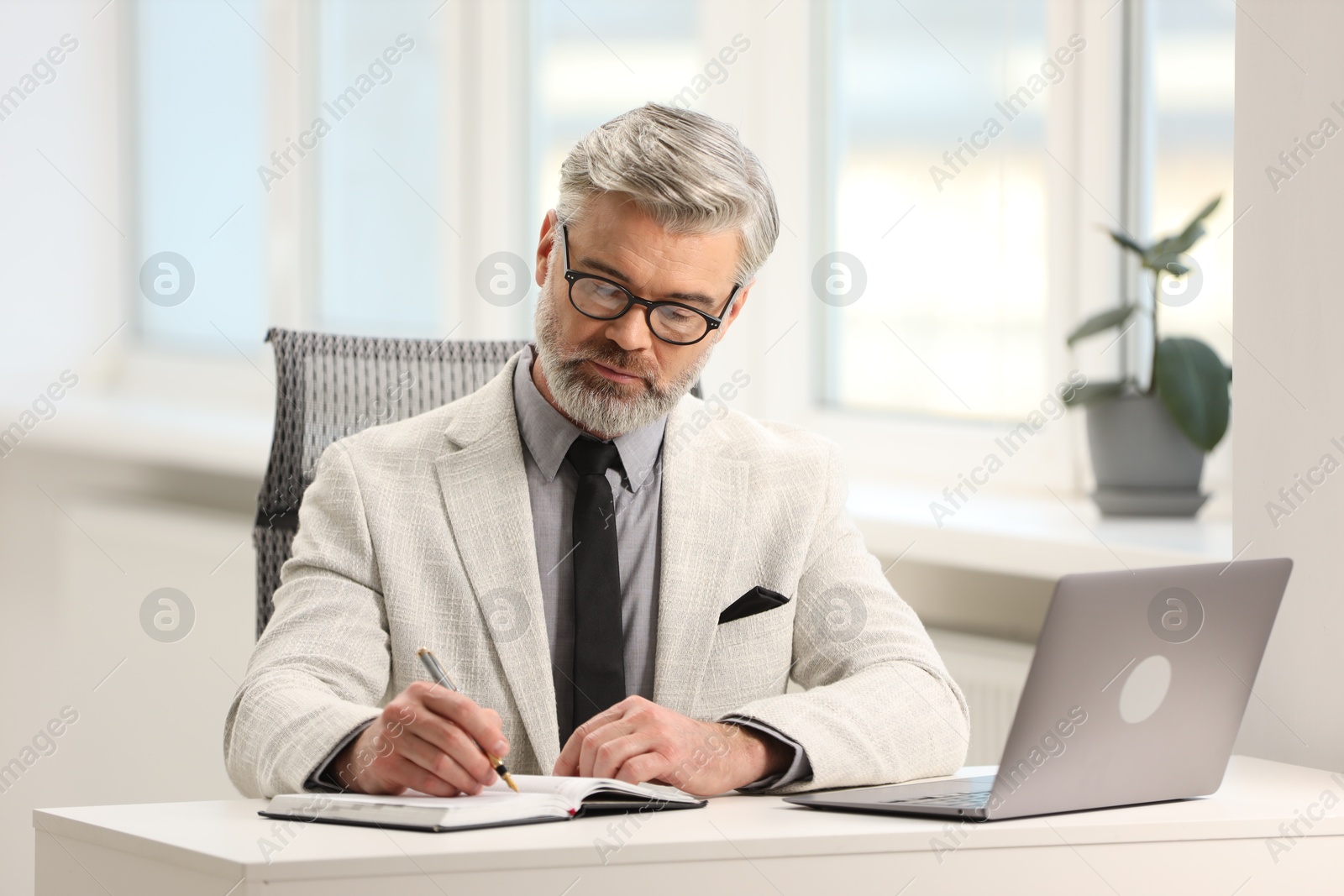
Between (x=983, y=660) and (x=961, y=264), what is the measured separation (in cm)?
84

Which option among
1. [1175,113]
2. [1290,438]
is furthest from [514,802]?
[1175,113]

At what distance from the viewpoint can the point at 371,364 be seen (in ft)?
6.26

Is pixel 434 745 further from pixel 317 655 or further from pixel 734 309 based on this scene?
pixel 734 309

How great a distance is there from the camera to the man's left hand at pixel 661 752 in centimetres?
134

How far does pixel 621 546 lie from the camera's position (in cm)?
173

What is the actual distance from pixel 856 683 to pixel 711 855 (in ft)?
1.38

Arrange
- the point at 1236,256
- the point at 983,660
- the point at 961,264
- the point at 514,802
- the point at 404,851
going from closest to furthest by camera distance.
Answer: the point at 404,851
the point at 514,802
the point at 1236,256
the point at 983,660
the point at 961,264

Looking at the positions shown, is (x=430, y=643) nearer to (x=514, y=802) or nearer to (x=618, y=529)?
(x=618, y=529)

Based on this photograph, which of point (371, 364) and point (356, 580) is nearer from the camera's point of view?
point (356, 580)

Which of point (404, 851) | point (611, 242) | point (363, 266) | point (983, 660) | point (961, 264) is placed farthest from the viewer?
point (363, 266)

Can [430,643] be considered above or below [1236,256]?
below

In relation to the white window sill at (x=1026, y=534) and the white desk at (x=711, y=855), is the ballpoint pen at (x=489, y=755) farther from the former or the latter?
the white window sill at (x=1026, y=534)

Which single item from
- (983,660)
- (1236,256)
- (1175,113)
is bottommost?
(983,660)

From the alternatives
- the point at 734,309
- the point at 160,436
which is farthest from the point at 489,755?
the point at 160,436
